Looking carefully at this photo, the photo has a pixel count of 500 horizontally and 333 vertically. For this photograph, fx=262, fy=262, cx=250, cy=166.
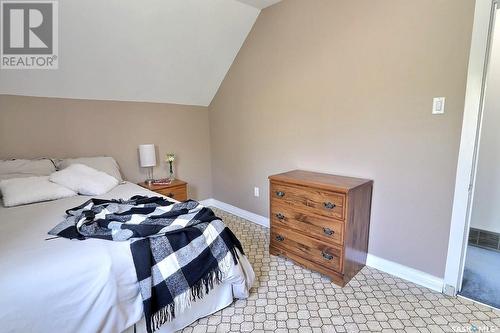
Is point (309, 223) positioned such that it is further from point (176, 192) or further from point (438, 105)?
point (176, 192)

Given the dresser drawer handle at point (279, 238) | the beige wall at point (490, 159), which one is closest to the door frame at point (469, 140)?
the beige wall at point (490, 159)

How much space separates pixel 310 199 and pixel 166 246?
1186 millimetres

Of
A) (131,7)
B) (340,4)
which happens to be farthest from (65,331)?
(340,4)

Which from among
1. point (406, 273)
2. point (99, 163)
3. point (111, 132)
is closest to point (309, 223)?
point (406, 273)

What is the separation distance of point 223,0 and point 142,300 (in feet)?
8.76

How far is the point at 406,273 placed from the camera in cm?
211

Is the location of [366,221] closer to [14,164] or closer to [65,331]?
[65,331]

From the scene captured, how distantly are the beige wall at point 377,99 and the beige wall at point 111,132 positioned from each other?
1201 mm

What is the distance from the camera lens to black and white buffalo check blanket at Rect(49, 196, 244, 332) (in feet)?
4.56

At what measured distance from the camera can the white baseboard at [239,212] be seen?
3254 mm

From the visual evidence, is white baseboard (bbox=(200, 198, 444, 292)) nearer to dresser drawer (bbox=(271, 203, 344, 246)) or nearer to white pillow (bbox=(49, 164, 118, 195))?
dresser drawer (bbox=(271, 203, 344, 246))

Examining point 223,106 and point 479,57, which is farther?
point 223,106

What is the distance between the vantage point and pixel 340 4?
2242 mm

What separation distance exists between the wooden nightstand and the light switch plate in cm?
265
